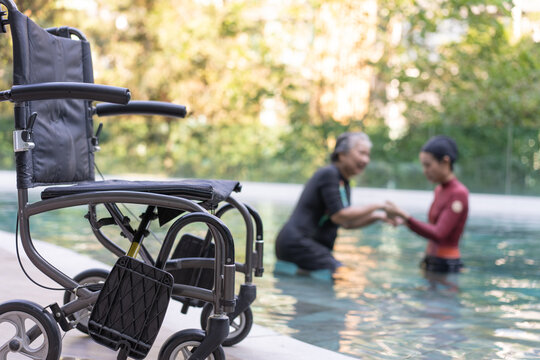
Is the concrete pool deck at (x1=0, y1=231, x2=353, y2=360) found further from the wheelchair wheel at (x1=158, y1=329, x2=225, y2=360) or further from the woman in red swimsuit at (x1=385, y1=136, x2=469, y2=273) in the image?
the woman in red swimsuit at (x1=385, y1=136, x2=469, y2=273)

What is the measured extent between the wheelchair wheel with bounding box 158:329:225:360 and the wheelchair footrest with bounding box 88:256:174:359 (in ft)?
0.21

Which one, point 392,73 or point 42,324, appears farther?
point 392,73

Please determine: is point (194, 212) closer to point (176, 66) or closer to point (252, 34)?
point (252, 34)

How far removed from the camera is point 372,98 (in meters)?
20.2

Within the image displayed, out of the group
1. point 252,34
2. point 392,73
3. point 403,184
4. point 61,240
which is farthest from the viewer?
point 252,34

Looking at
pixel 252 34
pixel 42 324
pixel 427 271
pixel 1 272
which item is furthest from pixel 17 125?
pixel 252 34

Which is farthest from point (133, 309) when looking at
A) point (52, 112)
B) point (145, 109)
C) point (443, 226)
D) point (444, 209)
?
point (444, 209)

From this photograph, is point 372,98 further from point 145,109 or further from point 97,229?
point 97,229

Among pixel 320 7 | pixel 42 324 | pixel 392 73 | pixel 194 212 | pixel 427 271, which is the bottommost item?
pixel 427 271

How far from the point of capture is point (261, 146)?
19.7m

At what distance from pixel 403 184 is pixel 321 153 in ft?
8.46

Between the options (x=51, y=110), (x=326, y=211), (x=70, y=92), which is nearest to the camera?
(x=70, y=92)

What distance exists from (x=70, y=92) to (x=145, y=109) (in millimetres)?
806

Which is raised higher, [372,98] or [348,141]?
[372,98]
